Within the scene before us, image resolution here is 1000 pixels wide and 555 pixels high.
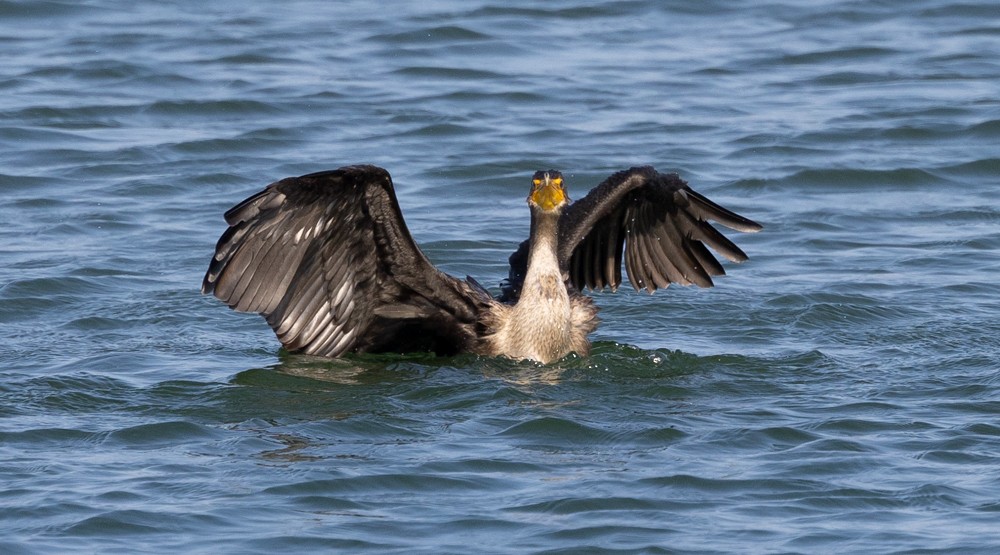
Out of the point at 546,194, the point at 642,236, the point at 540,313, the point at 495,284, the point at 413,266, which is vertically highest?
the point at 546,194

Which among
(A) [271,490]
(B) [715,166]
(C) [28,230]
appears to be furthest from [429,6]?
(A) [271,490]

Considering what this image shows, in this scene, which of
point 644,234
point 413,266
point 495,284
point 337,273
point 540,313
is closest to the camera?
point 413,266

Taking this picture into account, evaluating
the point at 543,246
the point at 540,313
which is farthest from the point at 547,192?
the point at 540,313

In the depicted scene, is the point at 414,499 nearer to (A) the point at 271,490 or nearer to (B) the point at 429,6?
(A) the point at 271,490

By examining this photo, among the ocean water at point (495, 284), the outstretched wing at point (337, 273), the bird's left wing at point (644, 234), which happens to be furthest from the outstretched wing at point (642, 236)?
the outstretched wing at point (337, 273)

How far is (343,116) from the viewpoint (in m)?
15.0

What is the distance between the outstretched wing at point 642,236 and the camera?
30.7ft

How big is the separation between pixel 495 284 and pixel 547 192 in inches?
89.9

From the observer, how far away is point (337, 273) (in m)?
8.65

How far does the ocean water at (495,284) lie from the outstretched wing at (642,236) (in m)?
0.35

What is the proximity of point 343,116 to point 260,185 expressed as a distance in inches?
83.3

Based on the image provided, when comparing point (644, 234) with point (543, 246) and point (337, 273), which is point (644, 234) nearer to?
point (543, 246)

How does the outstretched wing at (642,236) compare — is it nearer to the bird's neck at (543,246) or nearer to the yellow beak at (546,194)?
the bird's neck at (543,246)

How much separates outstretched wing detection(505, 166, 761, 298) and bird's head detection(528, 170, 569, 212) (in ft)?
2.20
